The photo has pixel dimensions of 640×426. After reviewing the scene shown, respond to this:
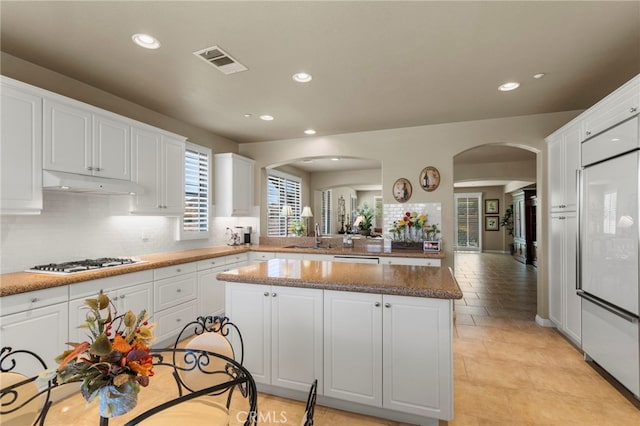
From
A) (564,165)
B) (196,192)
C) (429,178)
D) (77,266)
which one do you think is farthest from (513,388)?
(196,192)

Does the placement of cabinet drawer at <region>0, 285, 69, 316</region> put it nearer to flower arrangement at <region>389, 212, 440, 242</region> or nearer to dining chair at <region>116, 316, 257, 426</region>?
dining chair at <region>116, 316, 257, 426</region>

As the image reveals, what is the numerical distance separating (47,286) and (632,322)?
161 inches

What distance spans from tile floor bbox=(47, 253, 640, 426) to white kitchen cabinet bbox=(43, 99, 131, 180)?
6.09 ft

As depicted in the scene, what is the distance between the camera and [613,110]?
2.45 m

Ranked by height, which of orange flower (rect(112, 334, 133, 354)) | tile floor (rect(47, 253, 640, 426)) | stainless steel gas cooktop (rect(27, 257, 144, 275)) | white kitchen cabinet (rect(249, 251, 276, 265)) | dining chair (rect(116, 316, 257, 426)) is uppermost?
orange flower (rect(112, 334, 133, 354))

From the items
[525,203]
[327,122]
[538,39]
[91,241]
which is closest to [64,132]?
[91,241]

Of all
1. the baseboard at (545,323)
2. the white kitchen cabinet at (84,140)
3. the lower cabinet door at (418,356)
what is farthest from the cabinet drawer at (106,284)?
the baseboard at (545,323)

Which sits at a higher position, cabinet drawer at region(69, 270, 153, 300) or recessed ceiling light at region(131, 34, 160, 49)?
recessed ceiling light at region(131, 34, 160, 49)

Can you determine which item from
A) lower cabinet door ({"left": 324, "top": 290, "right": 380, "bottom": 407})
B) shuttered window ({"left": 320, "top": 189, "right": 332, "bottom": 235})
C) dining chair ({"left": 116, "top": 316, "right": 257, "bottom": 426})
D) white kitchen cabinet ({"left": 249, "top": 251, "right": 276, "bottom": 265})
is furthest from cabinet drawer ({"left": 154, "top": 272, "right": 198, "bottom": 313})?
shuttered window ({"left": 320, "top": 189, "right": 332, "bottom": 235})

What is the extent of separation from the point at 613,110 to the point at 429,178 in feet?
6.61

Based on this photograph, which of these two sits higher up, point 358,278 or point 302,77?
point 302,77

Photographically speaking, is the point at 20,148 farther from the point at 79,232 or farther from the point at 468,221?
the point at 468,221

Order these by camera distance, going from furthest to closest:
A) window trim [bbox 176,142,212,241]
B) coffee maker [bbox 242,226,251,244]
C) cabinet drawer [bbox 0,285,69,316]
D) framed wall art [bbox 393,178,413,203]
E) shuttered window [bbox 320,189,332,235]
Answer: shuttered window [bbox 320,189,332,235] < coffee maker [bbox 242,226,251,244] < framed wall art [bbox 393,178,413,203] < window trim [bbox 176,142,212,241] < cabinet drawer [bbox 0,285,69,316]

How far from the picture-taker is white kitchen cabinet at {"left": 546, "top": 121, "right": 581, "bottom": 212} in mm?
3051
